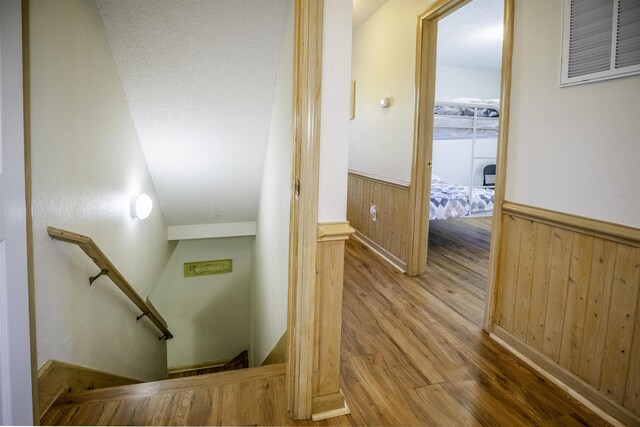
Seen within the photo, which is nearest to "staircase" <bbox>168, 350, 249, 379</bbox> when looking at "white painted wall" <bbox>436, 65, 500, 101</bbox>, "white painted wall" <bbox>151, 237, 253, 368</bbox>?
"white painted wall" <bbox>151, 237, 253, 368</bbox>

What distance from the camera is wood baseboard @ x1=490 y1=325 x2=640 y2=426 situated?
1490 mm

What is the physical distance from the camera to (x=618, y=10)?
146 cm

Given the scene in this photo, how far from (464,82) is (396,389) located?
5886 mm

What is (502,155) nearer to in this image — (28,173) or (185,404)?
(185,404)

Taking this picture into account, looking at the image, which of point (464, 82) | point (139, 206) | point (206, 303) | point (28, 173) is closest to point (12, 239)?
point (28, 173)

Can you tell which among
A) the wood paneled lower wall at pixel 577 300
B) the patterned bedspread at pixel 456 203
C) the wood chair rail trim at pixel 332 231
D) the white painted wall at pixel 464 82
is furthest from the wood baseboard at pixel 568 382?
the white painted wall at pixel 464 82

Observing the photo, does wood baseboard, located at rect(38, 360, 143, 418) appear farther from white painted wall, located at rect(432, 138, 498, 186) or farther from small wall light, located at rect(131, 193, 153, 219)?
white painted wall, located at rect(432, 138, 498, 186)

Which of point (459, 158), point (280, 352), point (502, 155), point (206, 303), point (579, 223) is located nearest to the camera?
point (579, 223)

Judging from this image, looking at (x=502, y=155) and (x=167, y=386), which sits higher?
(x=502, y=155)

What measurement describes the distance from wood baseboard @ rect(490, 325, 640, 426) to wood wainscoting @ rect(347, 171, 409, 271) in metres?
1.21

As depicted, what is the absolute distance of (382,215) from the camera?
12.0ft

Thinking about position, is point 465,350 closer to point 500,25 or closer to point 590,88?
point 590,88

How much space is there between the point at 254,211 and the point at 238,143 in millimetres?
1111

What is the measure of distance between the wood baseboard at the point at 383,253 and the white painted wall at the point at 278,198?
1183 millimetres
